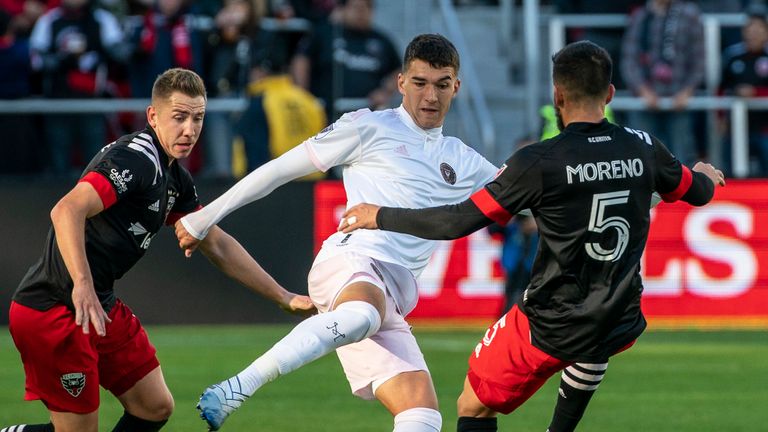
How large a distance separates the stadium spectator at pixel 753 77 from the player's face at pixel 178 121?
10.6 meters

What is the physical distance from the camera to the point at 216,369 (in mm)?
11664

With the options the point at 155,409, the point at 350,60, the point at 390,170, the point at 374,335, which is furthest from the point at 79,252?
the point at 350,60

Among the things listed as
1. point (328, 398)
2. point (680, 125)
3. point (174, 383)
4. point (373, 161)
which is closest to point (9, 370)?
point (174, 383)

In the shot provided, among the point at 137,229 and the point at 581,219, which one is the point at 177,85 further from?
the point at 581,219

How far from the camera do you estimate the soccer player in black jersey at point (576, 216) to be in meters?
6.27

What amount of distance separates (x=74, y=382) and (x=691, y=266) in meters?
9.95

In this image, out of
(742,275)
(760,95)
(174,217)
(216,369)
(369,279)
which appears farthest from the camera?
(760,95)

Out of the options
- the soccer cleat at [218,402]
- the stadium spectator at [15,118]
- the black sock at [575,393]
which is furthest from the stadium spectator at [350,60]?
the soccer cleat at [218,402]

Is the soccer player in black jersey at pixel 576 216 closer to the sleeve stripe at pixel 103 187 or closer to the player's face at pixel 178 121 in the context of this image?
the player's face at pixel 178 121

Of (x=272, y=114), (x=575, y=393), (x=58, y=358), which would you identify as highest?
(x=58, y=358)

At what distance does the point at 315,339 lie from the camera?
6.32 metres

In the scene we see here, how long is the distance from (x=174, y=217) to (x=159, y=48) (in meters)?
8.55

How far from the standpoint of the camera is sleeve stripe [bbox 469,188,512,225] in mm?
6254

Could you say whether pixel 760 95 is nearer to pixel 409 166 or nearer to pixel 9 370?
pixel 9 370
